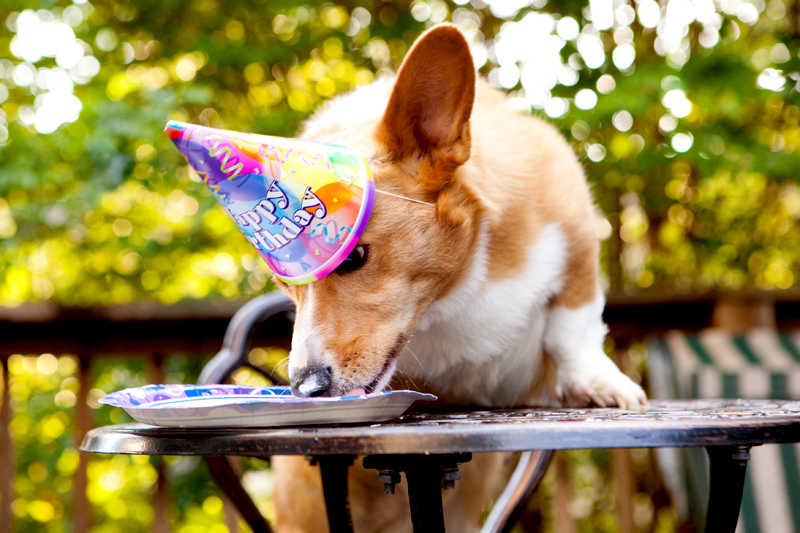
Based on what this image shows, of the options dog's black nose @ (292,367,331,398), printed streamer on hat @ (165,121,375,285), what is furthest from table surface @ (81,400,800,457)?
printed streamer on hat @ (165,121,375,285)

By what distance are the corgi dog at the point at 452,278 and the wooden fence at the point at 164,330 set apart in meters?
0.84

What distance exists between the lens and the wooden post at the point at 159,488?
2.25 m

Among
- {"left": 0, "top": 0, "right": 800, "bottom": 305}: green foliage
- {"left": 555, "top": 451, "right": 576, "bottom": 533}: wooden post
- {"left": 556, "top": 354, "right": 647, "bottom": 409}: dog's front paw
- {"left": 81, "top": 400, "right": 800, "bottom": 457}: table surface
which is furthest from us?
{"left": 0, "top": 0, "right": 800, "bottom": 305}: green foliage

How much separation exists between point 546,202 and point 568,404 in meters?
0.44

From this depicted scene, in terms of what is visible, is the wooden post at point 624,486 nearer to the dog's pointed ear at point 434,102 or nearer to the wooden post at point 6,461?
the dog's pointed ear at point 434,102

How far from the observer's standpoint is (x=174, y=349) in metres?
2.34

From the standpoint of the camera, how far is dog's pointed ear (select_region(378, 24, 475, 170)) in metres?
1.10

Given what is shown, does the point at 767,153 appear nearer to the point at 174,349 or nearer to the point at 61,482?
the point at 174,349

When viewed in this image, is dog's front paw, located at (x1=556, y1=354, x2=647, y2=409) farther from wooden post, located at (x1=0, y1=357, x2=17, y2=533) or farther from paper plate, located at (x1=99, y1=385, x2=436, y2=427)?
wooden post, located at (x1=0, y1=357, x2=17, y2=533)

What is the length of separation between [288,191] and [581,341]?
0.80 m

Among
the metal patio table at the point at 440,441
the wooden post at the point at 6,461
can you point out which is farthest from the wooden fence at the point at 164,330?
the metal patio table at the point at 440,441

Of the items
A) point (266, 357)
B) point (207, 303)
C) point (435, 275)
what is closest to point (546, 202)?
point (435, 275)

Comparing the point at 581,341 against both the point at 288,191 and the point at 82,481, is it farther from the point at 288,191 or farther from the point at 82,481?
the point at 82,481

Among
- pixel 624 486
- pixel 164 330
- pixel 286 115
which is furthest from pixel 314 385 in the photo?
pixel 286 115
